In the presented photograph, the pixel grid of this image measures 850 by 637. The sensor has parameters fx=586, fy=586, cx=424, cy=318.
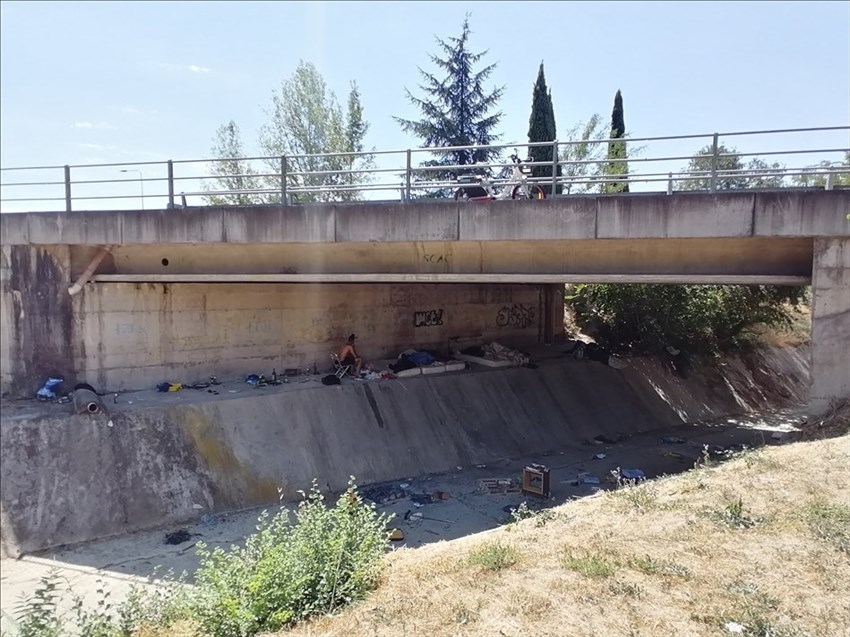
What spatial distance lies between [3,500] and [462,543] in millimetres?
9348

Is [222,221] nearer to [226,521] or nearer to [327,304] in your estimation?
[327,304]

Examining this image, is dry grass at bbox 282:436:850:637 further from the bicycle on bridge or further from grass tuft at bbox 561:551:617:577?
the bicycle on bridge

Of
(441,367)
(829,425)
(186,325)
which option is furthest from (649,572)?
(186,325)

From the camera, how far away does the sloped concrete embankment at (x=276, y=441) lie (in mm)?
11367

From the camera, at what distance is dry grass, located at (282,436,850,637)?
433 centimetres

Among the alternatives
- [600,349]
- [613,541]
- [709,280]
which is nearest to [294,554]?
[613,541]

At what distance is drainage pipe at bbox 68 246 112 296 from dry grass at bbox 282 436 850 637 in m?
10.9

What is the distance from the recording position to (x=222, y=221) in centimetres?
1274

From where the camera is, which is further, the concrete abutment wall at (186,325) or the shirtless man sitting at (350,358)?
the shirtless man sitting at (350,358)

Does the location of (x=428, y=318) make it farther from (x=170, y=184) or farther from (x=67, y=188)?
(x=67, y=188)

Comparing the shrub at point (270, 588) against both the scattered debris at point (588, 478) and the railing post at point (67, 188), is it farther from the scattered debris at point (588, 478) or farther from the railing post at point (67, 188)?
the railing post at point (67, 188)

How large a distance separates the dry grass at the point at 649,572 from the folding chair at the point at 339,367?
9004 millimetres

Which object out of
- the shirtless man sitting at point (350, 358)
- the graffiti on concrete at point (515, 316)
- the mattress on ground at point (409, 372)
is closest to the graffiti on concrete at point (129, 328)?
the shirtless man sitting at point (350, 358)

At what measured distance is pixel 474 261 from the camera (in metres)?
12.3
